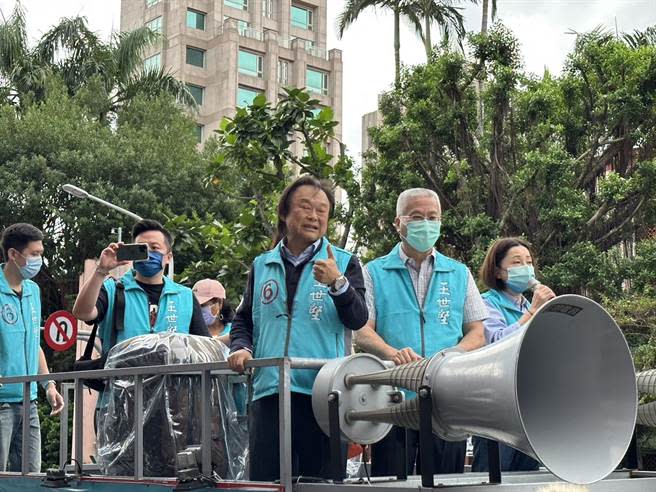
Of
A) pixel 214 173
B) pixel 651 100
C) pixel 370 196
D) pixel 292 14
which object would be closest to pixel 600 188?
pixel 651 100

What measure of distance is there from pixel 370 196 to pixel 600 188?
5124 millimetres

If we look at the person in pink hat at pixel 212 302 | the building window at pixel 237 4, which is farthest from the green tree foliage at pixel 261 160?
the building window at pixel 237 4

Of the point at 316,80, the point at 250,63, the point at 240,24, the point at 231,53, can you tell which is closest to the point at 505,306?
the point at 231,53

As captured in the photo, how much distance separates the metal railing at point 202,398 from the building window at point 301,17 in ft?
212

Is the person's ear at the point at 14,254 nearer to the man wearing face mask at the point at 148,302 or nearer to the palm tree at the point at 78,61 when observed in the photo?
the man wearing face mask at the point at 148,302

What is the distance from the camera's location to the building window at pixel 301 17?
225ft

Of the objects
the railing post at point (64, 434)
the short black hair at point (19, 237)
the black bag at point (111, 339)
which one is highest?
the short black hair at point (19, 237)

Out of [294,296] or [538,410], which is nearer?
[538,410]

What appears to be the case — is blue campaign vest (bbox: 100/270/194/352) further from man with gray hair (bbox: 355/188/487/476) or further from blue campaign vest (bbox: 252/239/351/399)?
blue campaign vest (bbox: 252/239/351/399)

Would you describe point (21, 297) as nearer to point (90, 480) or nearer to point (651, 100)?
point (90, 480)

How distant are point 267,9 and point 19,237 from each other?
61.8 meters

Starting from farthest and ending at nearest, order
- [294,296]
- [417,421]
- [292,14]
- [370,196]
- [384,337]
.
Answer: [292,14] → [370,196] → [384,337] → [294,296] → [417,421]

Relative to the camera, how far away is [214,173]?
18750 mm

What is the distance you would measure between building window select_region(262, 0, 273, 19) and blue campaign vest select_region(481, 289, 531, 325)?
61670mm
